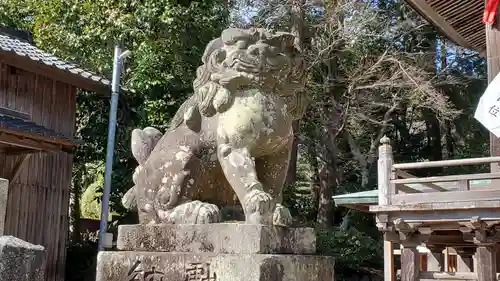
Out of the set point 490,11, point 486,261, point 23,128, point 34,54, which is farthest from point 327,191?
point 23,128

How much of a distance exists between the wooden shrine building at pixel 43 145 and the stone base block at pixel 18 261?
322 inches

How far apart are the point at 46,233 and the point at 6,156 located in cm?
237

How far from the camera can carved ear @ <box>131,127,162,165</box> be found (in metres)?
4.55

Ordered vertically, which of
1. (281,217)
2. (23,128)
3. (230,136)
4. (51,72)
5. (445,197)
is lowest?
(281,217)

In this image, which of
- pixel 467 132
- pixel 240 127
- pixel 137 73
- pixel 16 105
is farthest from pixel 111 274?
pixel 467 132

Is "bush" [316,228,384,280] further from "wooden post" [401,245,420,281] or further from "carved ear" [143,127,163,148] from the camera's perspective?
"carved ear" [143,127,163,148]

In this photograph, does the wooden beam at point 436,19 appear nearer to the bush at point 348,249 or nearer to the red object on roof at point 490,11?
the red object on roof at point 490,11

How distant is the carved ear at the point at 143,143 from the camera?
455cm

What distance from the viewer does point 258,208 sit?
3.60 metres

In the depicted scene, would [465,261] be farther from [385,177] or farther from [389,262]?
[385,177]

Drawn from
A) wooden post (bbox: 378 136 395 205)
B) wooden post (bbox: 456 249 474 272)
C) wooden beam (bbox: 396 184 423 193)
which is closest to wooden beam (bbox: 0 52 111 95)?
wooden post (bbox: 378 136 395 205)

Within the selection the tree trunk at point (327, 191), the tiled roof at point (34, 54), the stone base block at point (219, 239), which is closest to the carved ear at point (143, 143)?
the stone base block at point (219, 239)

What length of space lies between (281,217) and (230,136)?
0.63m

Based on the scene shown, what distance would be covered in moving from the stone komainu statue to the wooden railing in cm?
684
